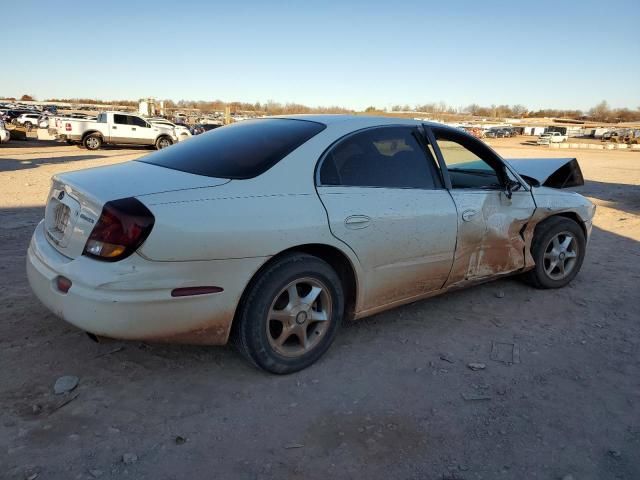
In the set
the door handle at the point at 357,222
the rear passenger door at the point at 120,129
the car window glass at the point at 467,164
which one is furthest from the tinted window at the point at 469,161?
the rear passenger door at the point at 120,129

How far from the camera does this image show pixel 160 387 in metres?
2.82

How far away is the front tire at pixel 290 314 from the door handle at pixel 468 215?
1172mm

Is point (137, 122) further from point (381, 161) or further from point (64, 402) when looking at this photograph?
point (64, 402)

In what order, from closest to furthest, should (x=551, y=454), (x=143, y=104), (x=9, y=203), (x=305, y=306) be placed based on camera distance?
1. (x=551, y=454)
2. (x=305, y=306)
3. (x=9, y=203)
4. (x=143, y=104)

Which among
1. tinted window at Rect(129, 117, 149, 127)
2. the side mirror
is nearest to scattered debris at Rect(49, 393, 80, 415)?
the side mirror

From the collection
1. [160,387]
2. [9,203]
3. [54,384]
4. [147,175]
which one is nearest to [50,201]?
[147,175]

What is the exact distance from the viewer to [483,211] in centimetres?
383

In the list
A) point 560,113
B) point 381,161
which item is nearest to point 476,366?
point 381,161

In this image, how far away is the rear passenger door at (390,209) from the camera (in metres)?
3.08

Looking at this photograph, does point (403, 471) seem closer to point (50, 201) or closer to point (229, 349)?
point (229, 349)

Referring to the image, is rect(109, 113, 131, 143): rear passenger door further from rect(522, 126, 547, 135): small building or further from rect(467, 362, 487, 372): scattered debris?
rect(522, 126, 547, 135): small building

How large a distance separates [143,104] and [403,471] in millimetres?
46707

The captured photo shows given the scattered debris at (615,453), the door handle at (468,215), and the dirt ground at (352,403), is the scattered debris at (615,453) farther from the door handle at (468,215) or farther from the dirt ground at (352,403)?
the door handle at (468,215)

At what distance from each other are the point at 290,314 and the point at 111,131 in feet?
74.0
